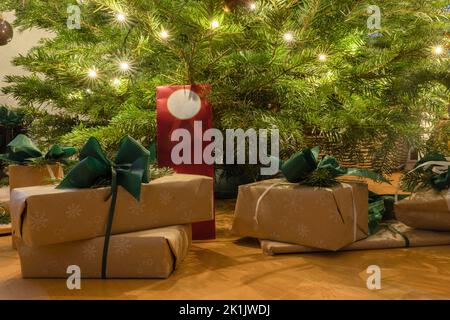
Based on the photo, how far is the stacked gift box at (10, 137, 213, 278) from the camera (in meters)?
0.60

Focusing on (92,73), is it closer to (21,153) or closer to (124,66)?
(124,66)

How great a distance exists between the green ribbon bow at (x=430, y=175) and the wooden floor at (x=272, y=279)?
0.41ft

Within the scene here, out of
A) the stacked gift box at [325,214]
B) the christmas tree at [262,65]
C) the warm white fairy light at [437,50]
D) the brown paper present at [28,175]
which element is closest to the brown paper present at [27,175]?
the brown paper present at [28,175]

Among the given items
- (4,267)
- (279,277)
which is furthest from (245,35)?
(4,267)

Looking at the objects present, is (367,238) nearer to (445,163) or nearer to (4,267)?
(445,163)

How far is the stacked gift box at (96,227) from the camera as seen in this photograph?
603mm

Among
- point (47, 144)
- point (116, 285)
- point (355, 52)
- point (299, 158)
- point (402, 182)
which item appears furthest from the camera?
point (47, 144)

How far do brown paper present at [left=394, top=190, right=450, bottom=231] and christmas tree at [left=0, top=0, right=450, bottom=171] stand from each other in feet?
0.55

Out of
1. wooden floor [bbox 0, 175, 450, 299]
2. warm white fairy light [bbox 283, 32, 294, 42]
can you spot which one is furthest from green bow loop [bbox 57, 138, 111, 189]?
warm white fairy light [bbox 283, 32, 294, 42]

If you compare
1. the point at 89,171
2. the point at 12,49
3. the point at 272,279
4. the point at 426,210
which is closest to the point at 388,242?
the point at 426,210

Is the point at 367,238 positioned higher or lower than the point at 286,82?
lower

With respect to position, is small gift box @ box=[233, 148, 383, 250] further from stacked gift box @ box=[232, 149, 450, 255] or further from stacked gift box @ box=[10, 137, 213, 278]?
stacked gift box @ box=[10, 137, 213, 278]

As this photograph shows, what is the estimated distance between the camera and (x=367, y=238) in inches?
30.1

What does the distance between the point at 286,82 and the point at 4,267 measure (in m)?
0.63
